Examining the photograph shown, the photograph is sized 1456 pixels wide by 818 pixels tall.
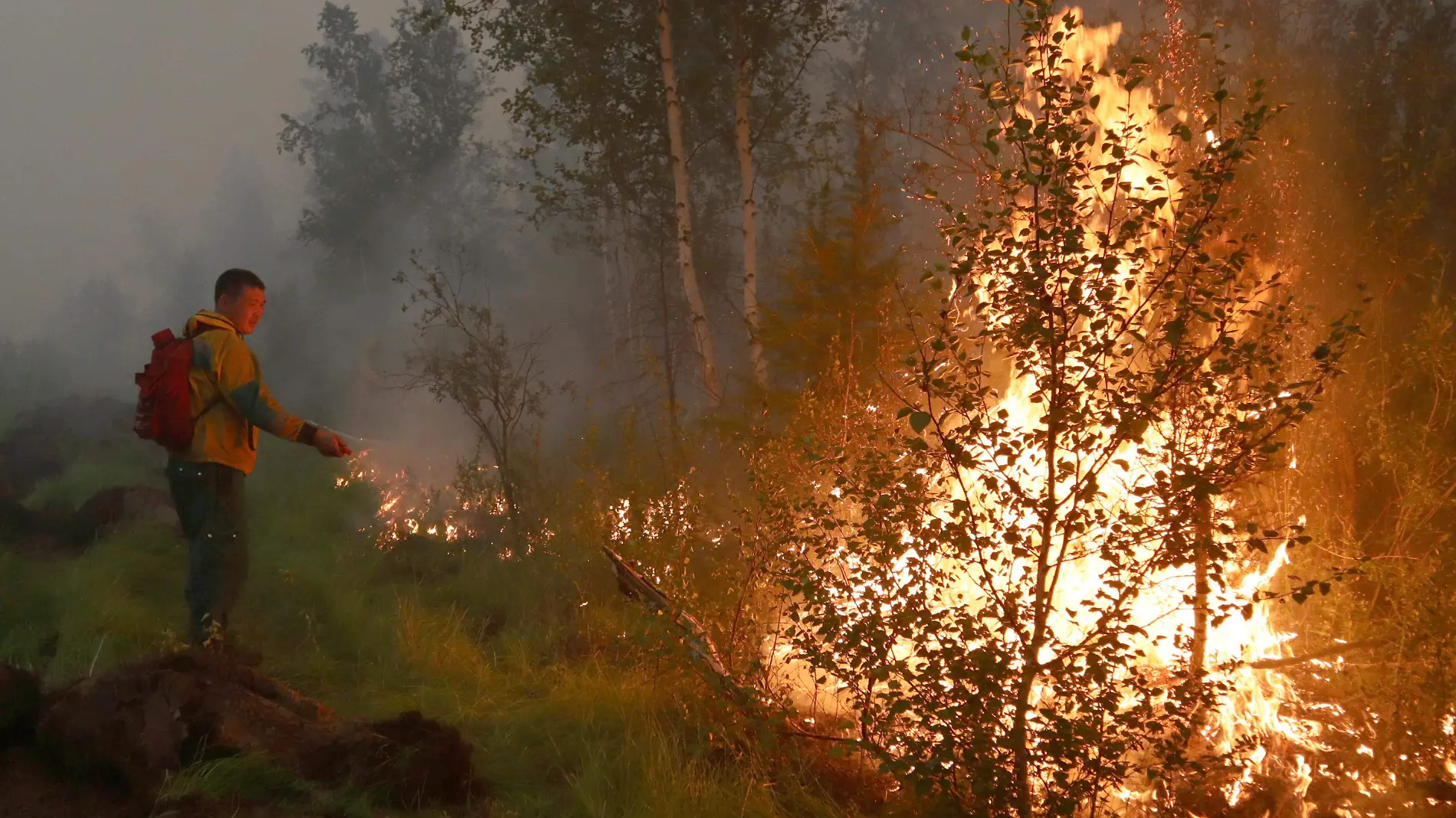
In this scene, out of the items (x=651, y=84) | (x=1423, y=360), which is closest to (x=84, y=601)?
→ (x=1423, y=360)

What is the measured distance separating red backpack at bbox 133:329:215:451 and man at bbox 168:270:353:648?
0.05 metres

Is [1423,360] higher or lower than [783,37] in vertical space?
lower

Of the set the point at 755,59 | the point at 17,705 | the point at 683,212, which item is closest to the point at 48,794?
the point at 17,705

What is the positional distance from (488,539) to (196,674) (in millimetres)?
5747

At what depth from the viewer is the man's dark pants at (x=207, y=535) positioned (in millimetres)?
5359

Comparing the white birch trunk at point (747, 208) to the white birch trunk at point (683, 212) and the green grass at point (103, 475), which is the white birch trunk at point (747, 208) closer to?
the white birch trunk at point (683, 212)

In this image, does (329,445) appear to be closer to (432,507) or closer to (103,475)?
(432,507)

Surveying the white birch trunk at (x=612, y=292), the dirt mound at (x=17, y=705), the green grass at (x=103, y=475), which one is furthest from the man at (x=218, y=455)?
the white birch trunk at (x=612, y=292)

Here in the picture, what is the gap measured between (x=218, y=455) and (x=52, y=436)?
14.2m

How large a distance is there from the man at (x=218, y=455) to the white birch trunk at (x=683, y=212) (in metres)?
7.26

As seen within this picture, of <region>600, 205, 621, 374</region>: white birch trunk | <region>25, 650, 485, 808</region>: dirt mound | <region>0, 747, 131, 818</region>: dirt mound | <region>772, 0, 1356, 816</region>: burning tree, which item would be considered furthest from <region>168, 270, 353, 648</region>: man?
<region>600, 205, 621, 374</region>: white birch trunk

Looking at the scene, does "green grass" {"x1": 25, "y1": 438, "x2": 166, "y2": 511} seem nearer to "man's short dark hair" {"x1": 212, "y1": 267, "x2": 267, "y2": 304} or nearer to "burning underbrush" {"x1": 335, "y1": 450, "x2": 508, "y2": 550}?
"burning underbrush" {"x1": 335, "y1": 450, "x2": 508, "y2": 550}

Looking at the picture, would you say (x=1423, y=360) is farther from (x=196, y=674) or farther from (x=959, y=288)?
(x=196, y=674)

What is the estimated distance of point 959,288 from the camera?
12.9 feet
